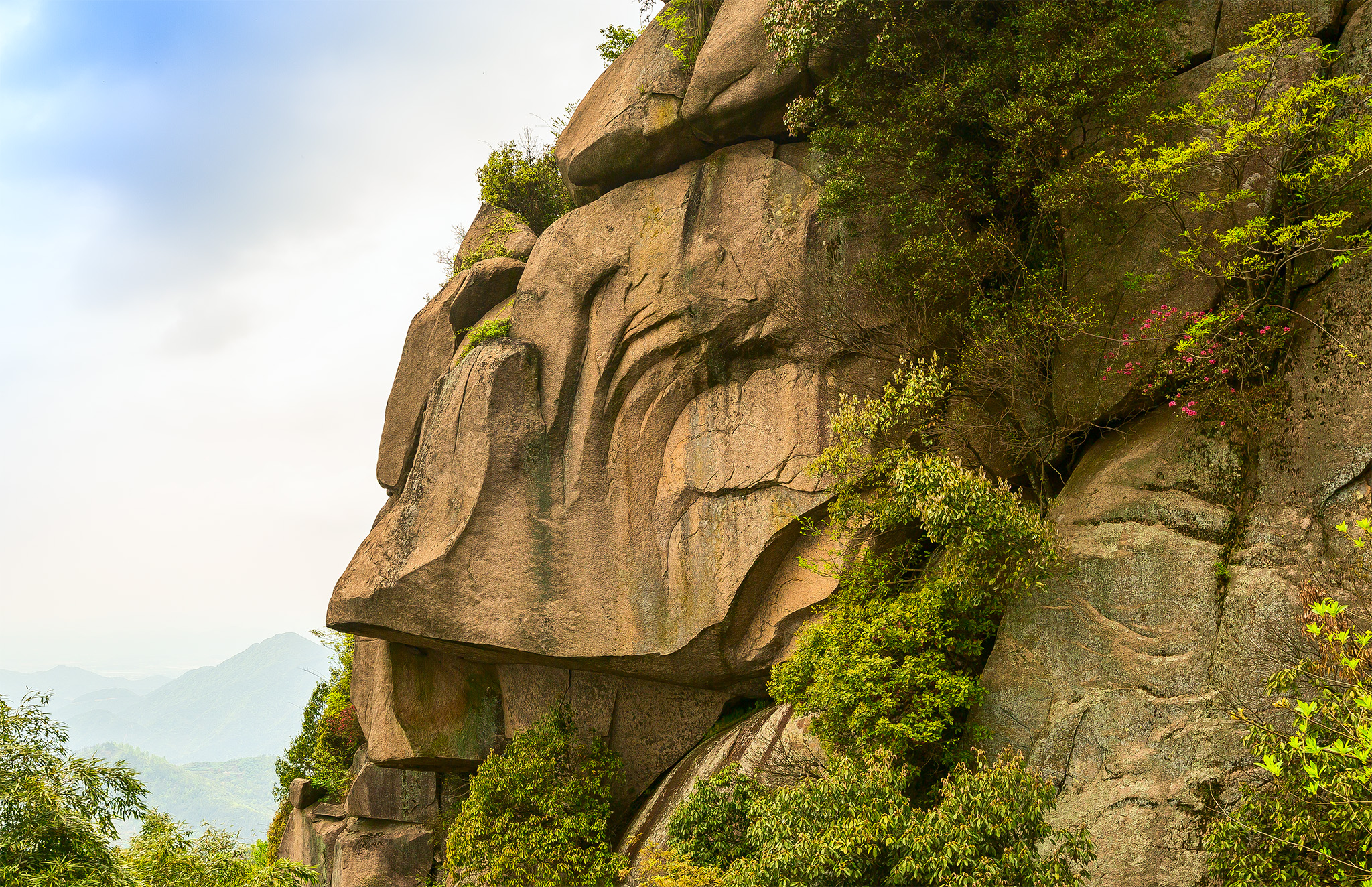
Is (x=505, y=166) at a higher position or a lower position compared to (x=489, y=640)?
higher

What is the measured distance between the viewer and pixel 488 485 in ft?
51.8

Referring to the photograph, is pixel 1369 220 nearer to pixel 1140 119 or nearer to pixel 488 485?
pixel 1140 119

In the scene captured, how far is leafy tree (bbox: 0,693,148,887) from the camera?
9.27 metres

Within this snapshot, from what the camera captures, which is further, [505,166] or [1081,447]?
[505,166]

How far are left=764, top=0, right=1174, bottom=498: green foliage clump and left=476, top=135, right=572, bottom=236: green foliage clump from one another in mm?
8613

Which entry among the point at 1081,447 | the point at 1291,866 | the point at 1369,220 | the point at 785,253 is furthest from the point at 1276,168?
the point at 1291,866

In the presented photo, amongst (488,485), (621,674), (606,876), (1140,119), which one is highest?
(1140,119)

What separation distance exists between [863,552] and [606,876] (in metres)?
6.68

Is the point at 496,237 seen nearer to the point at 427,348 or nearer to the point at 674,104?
the point at 427,348

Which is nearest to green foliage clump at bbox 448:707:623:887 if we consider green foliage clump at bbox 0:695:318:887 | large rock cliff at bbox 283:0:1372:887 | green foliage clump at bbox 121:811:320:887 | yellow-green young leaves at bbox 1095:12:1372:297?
large rock cliff at bbox 283:0:1372:887

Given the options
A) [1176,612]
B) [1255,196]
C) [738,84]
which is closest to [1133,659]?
[1176,612]

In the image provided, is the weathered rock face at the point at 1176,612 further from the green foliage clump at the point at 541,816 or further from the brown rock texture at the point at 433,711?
the brown rock texture at the point at 433,711

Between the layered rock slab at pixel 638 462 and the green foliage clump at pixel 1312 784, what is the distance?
6410 millimetres

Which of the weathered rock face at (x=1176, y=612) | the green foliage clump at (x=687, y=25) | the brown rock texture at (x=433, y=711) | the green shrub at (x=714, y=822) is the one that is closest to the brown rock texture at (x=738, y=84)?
the green foliage clump at (x=687, y=25)
